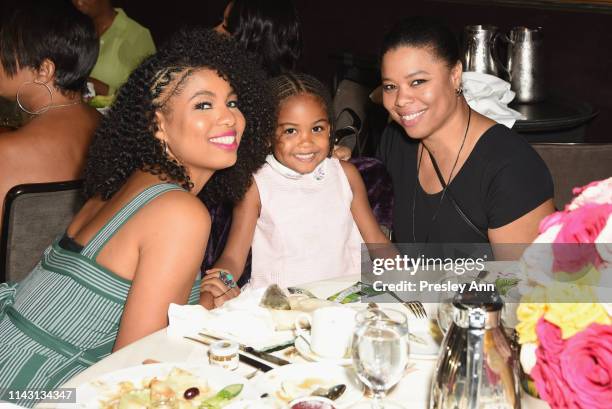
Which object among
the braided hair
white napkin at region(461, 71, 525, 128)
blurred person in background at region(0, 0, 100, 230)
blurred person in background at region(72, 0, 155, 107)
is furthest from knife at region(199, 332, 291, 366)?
blurred person in background at region(72, 0, 155, 107)

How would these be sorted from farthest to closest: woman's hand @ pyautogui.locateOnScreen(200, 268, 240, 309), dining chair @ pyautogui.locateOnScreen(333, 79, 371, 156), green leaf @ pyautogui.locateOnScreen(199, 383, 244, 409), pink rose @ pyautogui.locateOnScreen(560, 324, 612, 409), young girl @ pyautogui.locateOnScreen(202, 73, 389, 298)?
dining chair @ pyautogui.locateOnScreen(333, 79, 371, 156) → young girl @ pyautogui.locateOnScreen(202, 73, 389, 298) → woman's hand @ pyautogui.locateOnScreen(200, 268, 240, 309) → green leaf @ pyautogui.locateOnScreen(199, 383, 244, 409) → pink rose @ pyautogui.locateOnScreen(560, 324, 612, 409)

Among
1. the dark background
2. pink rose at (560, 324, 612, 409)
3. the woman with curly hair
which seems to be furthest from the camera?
the dark background

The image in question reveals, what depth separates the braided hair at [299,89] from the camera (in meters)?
2.77

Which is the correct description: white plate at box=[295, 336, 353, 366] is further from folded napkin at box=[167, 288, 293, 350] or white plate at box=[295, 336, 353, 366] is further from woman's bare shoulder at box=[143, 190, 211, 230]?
woman's bare shoulder at box=[143, 190, 211, 230]

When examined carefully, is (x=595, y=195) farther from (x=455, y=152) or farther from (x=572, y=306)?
(x=455, y=152)

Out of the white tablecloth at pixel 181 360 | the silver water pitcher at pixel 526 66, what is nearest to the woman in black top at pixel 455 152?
the white tablecloth at pixel 181 360

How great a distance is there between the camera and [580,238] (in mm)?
1209

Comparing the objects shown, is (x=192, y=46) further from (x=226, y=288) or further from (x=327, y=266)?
(x=327, y=266)

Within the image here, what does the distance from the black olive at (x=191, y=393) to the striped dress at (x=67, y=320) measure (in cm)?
54

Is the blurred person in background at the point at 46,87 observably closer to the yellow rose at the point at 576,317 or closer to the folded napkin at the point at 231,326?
the folded napkin at the point at 231,326

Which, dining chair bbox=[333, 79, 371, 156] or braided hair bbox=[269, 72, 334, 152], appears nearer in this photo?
braided hair bbox=[269, 72, 334, 152]

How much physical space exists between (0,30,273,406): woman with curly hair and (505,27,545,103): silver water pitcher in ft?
6.68

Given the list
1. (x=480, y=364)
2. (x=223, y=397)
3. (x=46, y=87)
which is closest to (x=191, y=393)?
(x=223, y=397)

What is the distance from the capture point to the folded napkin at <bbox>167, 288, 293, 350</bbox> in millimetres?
1724
